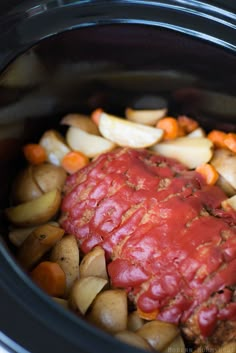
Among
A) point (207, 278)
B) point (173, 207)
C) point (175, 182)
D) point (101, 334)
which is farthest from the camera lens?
point (175, 182)

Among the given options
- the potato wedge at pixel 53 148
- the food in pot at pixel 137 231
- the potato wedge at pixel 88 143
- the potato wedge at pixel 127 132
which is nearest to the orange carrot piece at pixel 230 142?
the food in pot at pixel 137 231

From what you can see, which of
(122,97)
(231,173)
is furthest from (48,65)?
(231,173)

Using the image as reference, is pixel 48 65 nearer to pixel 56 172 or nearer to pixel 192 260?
pixel 56 172

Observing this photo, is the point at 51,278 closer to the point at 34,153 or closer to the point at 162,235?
the point at 162,235

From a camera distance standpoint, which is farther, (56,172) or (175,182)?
(56,172)

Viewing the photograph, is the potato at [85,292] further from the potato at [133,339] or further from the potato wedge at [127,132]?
the potato wedge at [127,132]

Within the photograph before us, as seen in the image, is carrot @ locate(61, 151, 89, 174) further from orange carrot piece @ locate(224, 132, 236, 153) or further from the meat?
orange carrot piece @ locate(224, 132, 236, 153)

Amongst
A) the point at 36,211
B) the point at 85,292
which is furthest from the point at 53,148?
the point at 85,292

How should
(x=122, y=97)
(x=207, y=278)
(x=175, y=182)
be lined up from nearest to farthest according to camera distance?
(x=207, y=278) → (x=175, y=182) → (x=122, y=97)
